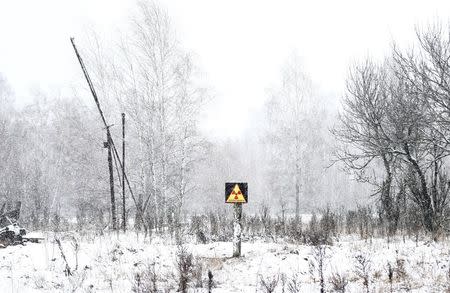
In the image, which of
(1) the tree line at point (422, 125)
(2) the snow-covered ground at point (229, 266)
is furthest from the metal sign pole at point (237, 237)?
(1) the tree line at point (422, 125)

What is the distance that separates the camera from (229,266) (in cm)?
755

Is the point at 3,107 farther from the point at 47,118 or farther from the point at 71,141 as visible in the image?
the point at 71,141

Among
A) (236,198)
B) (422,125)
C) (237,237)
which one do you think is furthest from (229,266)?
(422,125)

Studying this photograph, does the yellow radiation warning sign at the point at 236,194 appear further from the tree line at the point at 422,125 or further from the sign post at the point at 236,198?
the tree line at the point at 422,125

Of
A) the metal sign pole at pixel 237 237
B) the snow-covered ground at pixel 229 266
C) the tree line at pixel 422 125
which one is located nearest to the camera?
the snow-covered ground at pixel 229 266

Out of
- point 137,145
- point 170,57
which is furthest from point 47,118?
point 170,57

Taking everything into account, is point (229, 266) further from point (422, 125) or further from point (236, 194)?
point (422, 125)

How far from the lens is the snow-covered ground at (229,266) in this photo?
18.9 feet

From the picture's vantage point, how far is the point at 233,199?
27.5ft

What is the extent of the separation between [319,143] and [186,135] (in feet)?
44.2

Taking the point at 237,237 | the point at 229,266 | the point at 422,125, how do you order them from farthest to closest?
1. the point at 422,125
2. the point at 237,237
3. the point at 229,266

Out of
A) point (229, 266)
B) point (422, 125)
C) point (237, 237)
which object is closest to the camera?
point (229, 266)

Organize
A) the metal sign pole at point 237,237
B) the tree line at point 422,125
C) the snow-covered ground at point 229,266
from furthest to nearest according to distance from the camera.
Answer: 1. the tree line at point 422,125
2. the metal sign pole at point 237,237
3. the snow-covered ground at point 229,266

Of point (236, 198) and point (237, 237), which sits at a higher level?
point (236, 198)
